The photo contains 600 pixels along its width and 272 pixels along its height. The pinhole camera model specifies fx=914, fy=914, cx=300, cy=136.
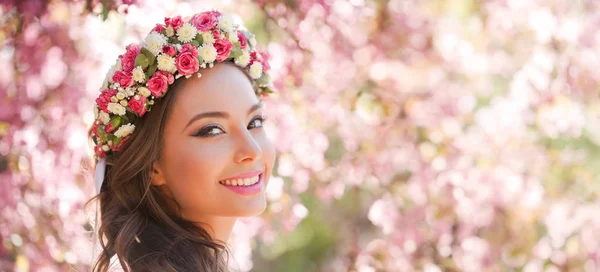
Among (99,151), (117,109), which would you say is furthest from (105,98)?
(99,151)

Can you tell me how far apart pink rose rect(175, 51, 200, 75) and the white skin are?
1.9 inches

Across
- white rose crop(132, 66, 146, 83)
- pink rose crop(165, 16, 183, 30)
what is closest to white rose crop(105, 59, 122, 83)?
white rose crop(132, 66, 146, 83)

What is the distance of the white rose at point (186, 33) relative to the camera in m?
3.18

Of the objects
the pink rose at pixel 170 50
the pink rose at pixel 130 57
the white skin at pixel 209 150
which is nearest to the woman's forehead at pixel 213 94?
the white skin at pixel 209 150

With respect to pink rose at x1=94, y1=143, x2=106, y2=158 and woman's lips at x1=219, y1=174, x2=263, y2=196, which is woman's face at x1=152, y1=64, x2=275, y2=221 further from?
pink rose at x1=94, y1=143, x2=106, y2=158

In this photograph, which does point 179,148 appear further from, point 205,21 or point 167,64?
point 205,21

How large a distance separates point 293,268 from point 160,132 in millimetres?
6247

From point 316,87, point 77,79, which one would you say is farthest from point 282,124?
point 77,79

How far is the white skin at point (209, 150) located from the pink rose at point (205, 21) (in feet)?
0.58

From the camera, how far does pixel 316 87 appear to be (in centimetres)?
513

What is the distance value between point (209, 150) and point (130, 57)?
0.46m

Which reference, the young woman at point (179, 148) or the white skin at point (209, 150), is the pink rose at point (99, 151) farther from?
the white skin at point (209, 150)

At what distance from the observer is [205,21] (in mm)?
3246

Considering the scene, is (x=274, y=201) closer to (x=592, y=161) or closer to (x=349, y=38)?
(x=349, y=38)
